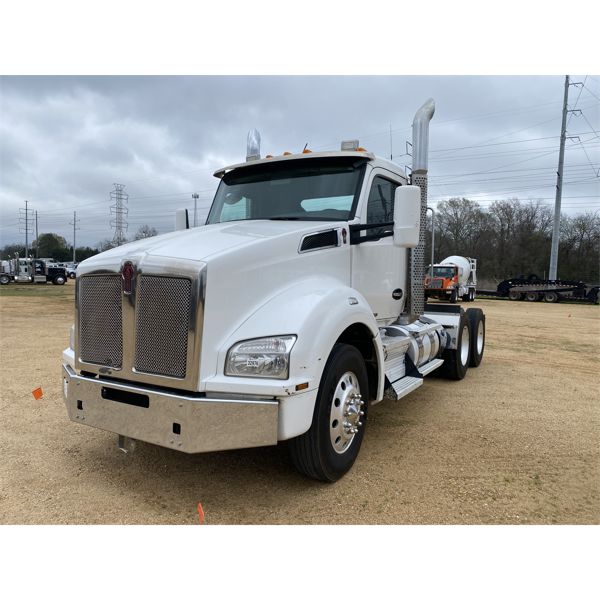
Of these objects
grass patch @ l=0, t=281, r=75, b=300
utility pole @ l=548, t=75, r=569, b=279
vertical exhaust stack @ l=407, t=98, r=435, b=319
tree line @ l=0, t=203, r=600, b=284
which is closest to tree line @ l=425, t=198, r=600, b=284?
tree line @ l=0, t=203, r=600, b=284

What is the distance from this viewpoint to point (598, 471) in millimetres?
3879

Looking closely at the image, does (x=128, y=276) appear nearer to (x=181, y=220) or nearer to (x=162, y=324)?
(x=162, y=324)

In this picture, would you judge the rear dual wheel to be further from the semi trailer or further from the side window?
the semi trailer

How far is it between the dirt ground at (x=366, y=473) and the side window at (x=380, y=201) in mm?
2166

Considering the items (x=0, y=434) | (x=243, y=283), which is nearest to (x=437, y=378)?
(x=243, y=283)

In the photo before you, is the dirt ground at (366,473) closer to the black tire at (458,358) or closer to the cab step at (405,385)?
the cab step at (405,385)

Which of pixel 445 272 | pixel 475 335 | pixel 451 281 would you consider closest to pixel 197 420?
pixel 475 335

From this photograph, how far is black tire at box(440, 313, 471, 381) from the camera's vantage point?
6.92 meters

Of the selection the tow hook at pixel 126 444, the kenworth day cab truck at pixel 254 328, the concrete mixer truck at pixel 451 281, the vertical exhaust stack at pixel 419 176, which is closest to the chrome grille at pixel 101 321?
the kenworth day cab truck at pixel 254 328

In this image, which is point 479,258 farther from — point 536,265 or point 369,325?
point 369,325

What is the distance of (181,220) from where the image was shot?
5.32 m

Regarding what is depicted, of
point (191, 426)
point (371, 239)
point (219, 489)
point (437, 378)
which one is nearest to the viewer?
point (191, 426)

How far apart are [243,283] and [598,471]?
3.33 meters

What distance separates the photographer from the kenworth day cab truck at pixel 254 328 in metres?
2.92
